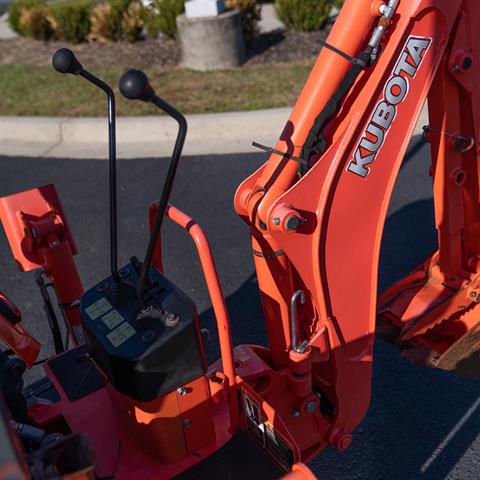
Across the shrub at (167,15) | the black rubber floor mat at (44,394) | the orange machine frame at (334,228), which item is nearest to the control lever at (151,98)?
the orange machine frame at (334,228)

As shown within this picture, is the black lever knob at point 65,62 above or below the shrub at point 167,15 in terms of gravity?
above

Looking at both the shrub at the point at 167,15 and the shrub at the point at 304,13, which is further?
the shrub at the point at 167,15

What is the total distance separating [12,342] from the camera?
8.42 feet

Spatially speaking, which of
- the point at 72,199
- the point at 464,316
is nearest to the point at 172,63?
the point at 72,199

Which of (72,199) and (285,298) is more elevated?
(285,298)

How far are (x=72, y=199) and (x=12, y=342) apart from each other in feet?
11.6

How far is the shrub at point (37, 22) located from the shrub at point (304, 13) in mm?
3949

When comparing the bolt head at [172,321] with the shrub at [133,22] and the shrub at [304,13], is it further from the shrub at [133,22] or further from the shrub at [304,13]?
the shrub at [133,22]

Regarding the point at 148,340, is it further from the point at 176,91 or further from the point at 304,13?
the point at 304,13

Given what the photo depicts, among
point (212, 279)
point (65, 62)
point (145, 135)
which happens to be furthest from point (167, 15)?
point (212, 279)

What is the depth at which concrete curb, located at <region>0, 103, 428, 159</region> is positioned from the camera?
266 inches

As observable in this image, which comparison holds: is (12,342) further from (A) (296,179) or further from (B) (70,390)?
(A) (296,179)

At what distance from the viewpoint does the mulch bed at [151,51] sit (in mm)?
9172

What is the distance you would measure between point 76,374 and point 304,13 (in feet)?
26.2
